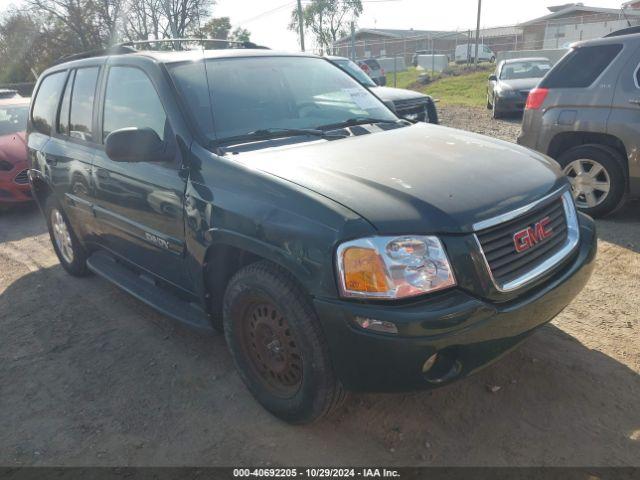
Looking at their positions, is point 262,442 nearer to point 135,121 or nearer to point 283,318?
point 283,318

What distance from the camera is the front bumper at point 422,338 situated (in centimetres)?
201

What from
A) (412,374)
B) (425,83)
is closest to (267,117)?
(412,374)

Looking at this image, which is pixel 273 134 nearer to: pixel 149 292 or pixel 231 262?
pixel 231 262

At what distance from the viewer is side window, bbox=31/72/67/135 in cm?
436

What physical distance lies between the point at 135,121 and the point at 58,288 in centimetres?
222

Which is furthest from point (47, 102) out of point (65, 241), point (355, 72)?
point (355, 72)

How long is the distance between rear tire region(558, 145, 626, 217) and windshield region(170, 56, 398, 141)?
8.32 feet

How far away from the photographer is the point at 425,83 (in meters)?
26.6

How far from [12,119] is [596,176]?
8.67 m

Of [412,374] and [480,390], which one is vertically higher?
[412,374]

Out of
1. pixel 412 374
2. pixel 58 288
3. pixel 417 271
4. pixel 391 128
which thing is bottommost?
pixel 58 288

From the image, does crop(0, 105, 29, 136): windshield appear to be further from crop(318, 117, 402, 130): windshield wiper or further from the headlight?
the headlight

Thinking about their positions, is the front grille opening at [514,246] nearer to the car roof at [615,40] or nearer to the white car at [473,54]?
the car roof at [615,40]

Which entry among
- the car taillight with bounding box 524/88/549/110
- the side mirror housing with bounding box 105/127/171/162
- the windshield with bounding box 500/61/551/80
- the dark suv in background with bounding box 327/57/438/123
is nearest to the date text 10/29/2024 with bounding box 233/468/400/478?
the side mirror housing with bounding box 105/127/171/162
